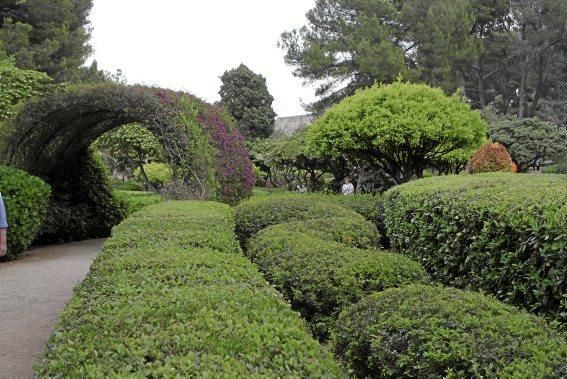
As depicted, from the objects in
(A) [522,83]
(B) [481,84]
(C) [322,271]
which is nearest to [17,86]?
(C) [322,271]

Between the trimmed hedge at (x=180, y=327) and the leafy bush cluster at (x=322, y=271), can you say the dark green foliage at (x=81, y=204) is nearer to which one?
the leafy bush cluster at (x=322, y=271)

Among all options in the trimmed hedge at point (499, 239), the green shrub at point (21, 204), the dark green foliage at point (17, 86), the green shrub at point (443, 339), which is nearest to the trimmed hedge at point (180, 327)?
the green shrub at point (443, 339)

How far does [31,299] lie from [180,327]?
526cm

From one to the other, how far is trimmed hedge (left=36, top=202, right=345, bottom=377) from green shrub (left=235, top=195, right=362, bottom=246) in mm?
3922

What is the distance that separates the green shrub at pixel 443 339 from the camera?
2.89m

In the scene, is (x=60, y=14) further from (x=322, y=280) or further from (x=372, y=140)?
(x=322, y=280)

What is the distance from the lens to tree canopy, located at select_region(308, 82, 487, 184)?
43.1 feet

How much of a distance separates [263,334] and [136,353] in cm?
58

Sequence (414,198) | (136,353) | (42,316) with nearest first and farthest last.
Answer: (136,353)
(42,316)
(414,198)

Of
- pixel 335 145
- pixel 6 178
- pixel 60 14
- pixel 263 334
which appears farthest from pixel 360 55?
pixel 263 334

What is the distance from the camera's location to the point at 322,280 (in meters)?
4.93

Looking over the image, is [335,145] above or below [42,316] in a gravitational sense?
above

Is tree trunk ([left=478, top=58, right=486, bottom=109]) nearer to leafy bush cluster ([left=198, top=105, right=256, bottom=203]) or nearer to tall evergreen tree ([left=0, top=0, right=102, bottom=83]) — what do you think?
tall evergreen tree ([left=0, top=0, right=102, bottom=83])

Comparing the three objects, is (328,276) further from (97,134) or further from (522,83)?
(522,83)
